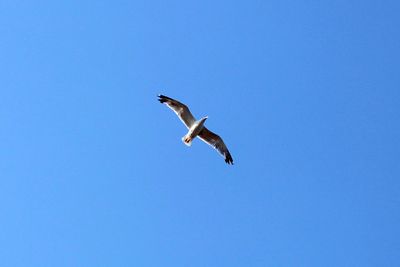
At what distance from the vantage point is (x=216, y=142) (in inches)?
2291

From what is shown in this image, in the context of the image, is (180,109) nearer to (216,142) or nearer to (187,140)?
(187,140)

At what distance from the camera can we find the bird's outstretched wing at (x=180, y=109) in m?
56.5

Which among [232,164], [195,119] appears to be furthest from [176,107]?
[232,164]

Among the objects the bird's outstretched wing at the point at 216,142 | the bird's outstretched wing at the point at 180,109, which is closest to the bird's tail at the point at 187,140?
the bird's outstretched wing at the point at 180,109

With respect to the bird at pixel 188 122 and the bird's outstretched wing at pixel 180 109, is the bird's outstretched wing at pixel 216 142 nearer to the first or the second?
the bird at pixel 188 122

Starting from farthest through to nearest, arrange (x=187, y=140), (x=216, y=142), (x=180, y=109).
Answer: (x=216, y=142)
(x=180, y=109)
(x=187, y=140)

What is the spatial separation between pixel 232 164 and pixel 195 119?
3.62 m

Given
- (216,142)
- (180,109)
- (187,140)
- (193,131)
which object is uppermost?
(216,142)

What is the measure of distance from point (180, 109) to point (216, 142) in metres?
3.05

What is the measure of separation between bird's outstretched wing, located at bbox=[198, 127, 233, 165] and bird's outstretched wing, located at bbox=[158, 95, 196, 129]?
3.51 feet

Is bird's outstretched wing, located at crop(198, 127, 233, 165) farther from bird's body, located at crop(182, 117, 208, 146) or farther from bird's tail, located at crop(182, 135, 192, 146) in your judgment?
bird's tail, located at crop(182, 135, 192, 146)

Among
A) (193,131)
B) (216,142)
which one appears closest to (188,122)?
(193,131)

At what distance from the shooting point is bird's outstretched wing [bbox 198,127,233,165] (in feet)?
189

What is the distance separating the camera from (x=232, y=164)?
192 feet
